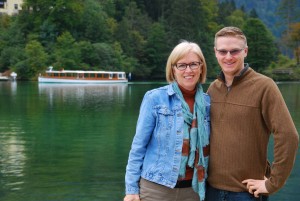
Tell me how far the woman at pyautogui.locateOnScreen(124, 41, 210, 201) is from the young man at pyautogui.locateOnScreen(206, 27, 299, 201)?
0.34 ft

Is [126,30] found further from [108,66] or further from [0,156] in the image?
[0,156]

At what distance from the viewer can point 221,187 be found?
316 cm

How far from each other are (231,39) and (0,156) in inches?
395

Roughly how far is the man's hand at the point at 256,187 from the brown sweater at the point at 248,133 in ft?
0.10

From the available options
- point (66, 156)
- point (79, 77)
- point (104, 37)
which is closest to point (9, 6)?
point (104, 37)

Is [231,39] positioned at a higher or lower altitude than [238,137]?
higher

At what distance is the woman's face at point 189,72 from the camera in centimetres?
312

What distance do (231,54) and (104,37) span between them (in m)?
71.6

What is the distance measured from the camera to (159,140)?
122 inches

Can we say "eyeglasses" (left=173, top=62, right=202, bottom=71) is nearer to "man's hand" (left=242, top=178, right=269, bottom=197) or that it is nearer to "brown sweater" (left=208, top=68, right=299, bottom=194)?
"brown sweater" (left=208, top=68, right=299, bottom=194)

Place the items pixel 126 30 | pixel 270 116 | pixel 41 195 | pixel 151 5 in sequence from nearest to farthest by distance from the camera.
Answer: pixel 270 116 < pixel 41 195 < pixel 126 30 < pixel 151 5

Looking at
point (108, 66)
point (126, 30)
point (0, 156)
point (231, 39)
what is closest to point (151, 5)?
point (126, 30)

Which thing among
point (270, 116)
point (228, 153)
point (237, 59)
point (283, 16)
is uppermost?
point (283, 16)

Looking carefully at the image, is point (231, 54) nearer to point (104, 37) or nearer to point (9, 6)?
point (104, 37)
